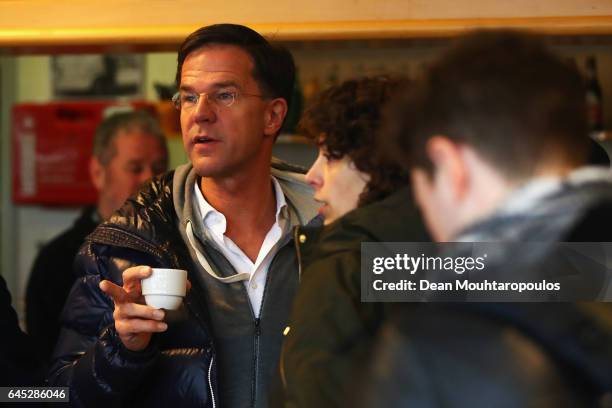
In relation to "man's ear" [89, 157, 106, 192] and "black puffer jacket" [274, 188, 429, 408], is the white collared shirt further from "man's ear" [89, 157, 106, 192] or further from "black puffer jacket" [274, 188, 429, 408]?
"man's ear" [89, 157, 106, 192]

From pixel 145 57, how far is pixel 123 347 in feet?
10.5

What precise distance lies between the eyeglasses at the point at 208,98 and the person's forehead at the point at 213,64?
26 mm

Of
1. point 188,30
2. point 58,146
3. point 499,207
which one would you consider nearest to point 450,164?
point 499,207

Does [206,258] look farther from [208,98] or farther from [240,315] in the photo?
[208,98]

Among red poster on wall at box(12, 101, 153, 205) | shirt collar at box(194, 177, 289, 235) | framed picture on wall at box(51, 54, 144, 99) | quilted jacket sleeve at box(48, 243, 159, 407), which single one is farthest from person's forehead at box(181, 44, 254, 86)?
framed picture on wall at box(51, 54, 144, 99)

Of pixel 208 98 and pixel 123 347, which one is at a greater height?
pixel 208 98

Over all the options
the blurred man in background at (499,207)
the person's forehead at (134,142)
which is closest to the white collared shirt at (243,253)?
the blurred man in background at (499,207)

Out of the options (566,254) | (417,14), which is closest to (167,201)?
(417,14)

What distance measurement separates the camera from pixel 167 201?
6.84ft

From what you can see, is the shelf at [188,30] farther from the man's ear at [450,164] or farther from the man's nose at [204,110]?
the man's ear at [450,164]

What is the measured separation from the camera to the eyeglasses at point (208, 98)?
208 cm

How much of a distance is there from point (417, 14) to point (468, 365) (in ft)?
4.02

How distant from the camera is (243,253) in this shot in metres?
2.08

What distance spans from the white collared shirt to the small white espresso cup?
0.33 metres
